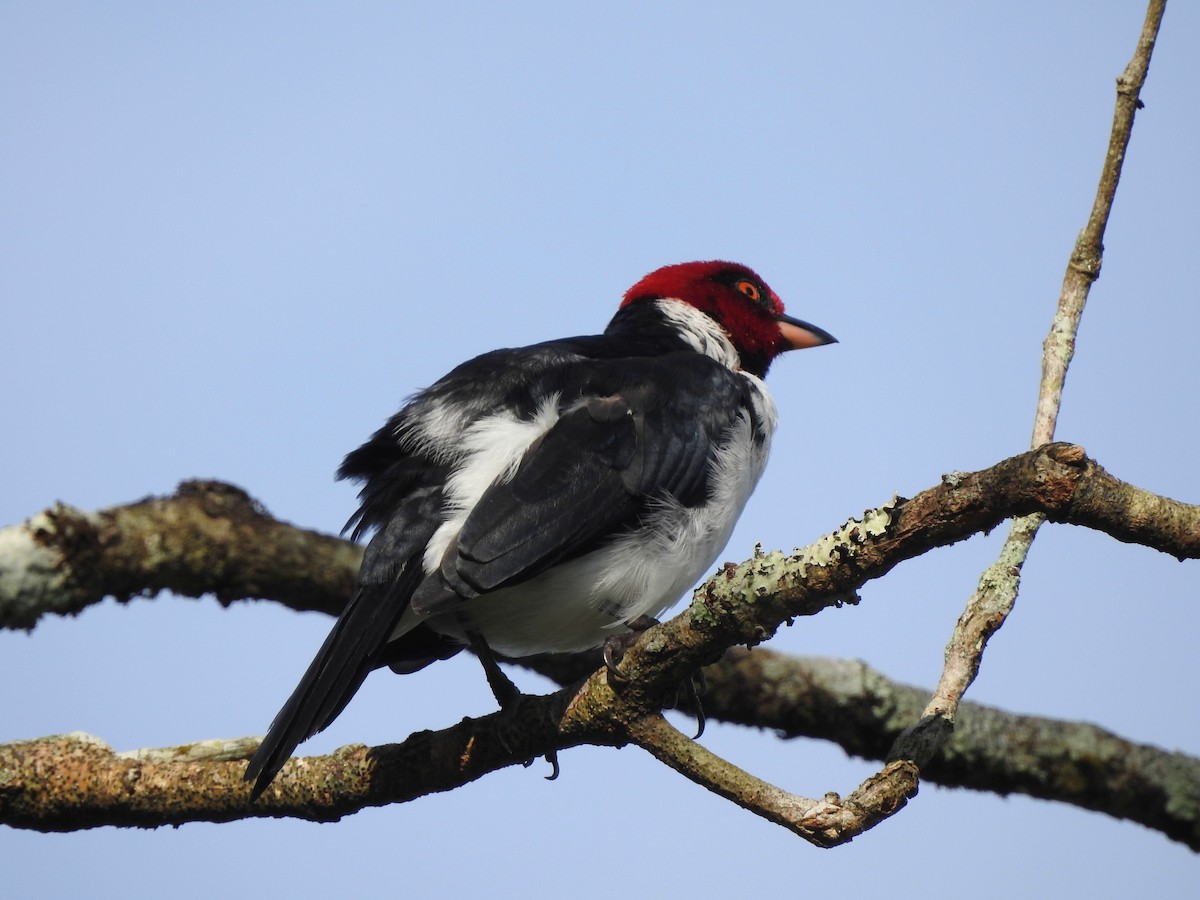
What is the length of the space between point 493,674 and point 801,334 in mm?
2775

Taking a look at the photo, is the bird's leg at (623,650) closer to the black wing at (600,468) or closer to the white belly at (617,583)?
the white belly at (617,583)

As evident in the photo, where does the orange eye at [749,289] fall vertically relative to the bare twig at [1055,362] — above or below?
above

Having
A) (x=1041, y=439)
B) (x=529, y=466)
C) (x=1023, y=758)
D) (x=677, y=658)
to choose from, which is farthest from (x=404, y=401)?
(x=1023, y=758)

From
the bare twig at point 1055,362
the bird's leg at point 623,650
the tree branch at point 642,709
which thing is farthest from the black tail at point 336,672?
the bare twig at point 1055,362

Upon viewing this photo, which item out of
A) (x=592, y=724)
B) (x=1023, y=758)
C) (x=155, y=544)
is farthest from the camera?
(x=1023, y=758)

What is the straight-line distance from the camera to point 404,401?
5172 millimetres

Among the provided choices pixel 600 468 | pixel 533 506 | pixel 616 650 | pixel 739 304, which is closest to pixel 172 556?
pixel 533 506

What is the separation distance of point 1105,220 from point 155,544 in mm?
3339

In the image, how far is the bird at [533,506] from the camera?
4.05m

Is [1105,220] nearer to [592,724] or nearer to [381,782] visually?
[592,724]

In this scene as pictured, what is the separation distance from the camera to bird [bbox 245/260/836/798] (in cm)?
405

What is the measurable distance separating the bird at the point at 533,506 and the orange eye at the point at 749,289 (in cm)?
134

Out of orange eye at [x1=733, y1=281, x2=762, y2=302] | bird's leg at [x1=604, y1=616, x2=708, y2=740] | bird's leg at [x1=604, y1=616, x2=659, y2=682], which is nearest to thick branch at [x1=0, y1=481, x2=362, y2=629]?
bird's leg at [x1=604, y1=616, x2=708, y2=740]

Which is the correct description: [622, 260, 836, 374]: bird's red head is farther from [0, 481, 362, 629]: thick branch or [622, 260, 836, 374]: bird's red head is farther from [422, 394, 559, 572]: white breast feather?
[0, 481, 362, 629]: thick branch
